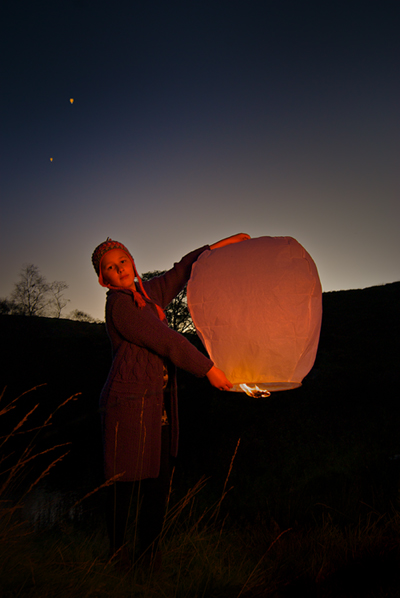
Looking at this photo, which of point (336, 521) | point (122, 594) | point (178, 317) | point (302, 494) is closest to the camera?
point (122, 594)

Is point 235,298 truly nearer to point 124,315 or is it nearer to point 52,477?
point 124,315

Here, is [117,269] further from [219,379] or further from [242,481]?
[242,481]

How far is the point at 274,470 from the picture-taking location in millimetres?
6141

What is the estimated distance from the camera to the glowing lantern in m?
1.44

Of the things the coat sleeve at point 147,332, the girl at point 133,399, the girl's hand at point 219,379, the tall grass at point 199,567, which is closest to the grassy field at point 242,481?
the tall grass at point 199,567

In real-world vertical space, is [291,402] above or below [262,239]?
below

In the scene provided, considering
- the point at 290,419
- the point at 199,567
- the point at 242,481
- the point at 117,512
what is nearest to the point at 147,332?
the point at 117,512

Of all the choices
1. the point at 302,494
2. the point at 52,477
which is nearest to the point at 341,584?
the point at 302,494

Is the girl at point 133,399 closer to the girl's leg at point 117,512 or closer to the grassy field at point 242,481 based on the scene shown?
the girl's leg at point 117,512

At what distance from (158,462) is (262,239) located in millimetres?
1147

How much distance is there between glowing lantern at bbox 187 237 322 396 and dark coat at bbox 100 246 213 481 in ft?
0.76

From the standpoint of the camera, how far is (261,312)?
1.43m

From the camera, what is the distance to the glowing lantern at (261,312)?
56.7 inches

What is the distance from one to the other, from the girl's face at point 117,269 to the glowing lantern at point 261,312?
0.45 meters
